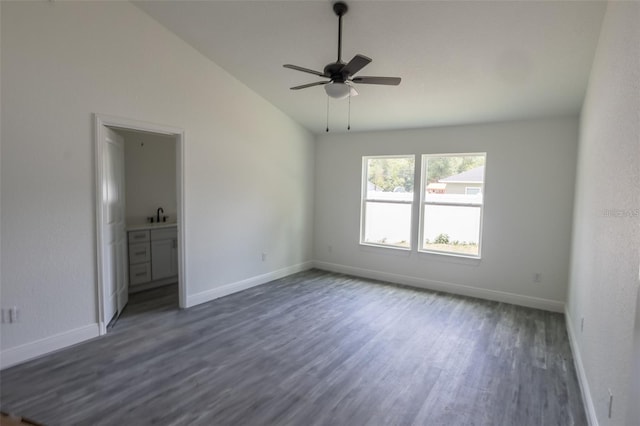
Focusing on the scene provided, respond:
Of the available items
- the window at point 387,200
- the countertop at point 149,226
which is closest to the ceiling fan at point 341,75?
the window at point 387,200

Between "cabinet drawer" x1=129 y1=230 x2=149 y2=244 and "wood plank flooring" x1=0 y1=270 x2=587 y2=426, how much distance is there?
3.13ft

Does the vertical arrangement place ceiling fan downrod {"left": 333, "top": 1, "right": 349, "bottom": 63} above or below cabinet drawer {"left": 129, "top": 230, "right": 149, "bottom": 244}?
above

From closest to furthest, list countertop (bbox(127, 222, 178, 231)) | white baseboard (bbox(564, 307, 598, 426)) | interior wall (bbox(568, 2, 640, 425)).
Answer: interior wall (bbox(568, 2, 640, 425)) → white baseboard (bbox(564, 307, 598, 426)) → countertop (bbox(127, 222, 178, 231))

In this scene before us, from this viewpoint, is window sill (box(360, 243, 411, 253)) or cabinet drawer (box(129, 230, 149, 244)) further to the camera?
window sill (box(360, 243, 411, 253))

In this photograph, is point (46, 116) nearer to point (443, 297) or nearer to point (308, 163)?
point (308, 163)

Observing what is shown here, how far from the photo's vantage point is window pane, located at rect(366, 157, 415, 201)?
5.51 m

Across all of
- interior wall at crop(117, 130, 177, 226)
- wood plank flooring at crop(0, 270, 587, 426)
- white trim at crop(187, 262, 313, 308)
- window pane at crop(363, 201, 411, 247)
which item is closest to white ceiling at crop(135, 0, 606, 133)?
window pane at crop(363, 201, 411, 247)

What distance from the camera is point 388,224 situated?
5.73 meters

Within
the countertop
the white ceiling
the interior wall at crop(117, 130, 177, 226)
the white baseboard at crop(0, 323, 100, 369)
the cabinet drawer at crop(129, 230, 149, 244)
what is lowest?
the white baseboard at crop(0, 323, 100, 369)

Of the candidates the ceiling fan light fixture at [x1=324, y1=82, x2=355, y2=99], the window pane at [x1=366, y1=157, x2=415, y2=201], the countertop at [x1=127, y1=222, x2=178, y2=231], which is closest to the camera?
the ceiling fan light fixture at [x1=324, y1=82, x2=355, y2=99]

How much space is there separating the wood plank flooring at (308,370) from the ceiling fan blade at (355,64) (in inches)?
96.9

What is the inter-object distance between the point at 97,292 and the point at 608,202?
14.0 ft

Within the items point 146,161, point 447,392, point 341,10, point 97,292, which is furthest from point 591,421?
point 146,161

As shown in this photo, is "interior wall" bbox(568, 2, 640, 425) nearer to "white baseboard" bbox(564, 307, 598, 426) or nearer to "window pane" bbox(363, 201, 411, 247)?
"white baseboard" bbox(564, 307, 598, 426)
